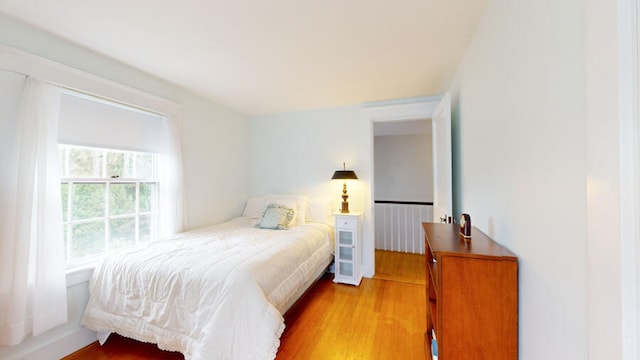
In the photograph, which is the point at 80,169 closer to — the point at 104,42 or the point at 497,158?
the point at 104,42

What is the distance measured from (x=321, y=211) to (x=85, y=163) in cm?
245

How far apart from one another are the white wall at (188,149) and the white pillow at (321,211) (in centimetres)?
115

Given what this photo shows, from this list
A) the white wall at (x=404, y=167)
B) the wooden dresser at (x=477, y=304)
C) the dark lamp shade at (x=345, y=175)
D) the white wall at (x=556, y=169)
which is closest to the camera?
the white wall at (x=556, y=169)

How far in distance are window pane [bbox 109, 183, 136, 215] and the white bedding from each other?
480mm

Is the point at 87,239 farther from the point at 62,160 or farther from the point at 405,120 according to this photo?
the point at 405,120

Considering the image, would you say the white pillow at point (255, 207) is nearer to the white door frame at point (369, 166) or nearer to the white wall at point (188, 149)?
the white wall at point (188, 149)

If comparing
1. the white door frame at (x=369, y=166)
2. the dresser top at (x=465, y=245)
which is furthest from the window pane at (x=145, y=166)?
the dresser top at (x=465, y=245)

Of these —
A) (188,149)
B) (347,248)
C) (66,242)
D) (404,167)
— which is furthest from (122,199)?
(404,167)

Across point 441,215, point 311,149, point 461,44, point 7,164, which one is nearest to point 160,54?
point 7,164

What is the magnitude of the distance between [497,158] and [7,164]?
2.93 metres

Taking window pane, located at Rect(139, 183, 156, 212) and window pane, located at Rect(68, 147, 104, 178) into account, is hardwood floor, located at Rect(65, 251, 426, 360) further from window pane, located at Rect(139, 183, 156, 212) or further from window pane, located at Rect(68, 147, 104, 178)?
window pane, located at Rect(68, 147, 104, 178)

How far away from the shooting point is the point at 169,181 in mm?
2551

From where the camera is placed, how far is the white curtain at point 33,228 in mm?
1488

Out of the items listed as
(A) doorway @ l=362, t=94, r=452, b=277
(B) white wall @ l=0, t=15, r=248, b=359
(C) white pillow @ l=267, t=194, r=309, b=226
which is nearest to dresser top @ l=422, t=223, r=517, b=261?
(A) doorway @ l=362, t=94, r=452, b=277
